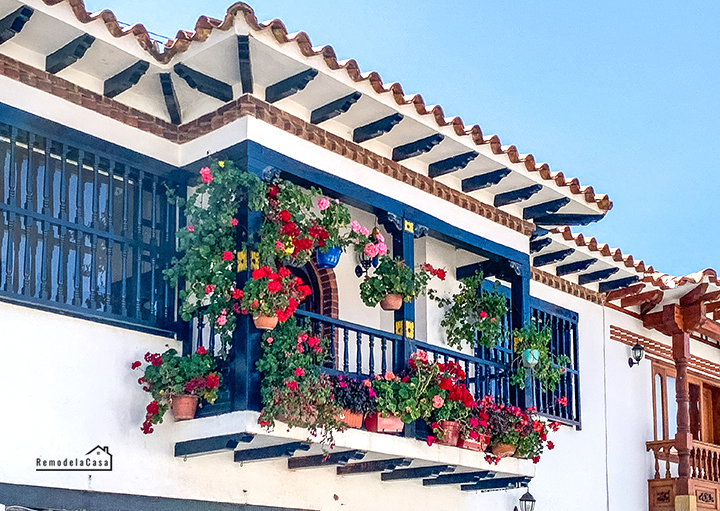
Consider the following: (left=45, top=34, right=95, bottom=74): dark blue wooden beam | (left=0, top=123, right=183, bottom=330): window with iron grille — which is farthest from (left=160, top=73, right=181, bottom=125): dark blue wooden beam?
(left=45, top=34, right=95, bottom=74): dark blue wooden beam

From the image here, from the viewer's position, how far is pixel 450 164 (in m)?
10.0

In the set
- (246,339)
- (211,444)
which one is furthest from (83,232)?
(211,444)

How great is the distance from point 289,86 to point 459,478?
419 centimetres

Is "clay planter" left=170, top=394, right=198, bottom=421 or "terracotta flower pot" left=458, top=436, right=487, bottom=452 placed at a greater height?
"clay planter" left=170, top=394, right=198, bottom=421

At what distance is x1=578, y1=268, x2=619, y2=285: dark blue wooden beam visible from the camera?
516 inches

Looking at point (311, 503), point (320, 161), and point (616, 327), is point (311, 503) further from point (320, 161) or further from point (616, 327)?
point (616, 327)

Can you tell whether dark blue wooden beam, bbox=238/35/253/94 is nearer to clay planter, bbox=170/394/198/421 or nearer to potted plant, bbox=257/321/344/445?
potted plant, bbox=257/321/344/445

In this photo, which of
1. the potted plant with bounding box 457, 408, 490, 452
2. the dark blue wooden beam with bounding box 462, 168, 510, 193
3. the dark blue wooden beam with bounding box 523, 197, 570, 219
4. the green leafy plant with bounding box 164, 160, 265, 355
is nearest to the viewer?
the green leafy plant with bounding box 164, 160, 265, 355

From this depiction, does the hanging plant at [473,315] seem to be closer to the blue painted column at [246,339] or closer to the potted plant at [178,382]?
the blue painted column at [246,339]

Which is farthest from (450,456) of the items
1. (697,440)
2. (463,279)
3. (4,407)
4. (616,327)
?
(697,440)

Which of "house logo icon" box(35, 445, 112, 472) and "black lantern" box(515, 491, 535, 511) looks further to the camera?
"black lantern" box(515, 491, 535, 511)

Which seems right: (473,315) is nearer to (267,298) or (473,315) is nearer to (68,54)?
(267,298)

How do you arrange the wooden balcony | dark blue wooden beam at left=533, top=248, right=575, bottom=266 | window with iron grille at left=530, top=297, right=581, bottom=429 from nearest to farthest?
window with iron grille at left=530, top=297, right=581, bottom=429 < dark blue wooden beam at left=533, top=248, right=575, bottom=266 < the wooden balcony

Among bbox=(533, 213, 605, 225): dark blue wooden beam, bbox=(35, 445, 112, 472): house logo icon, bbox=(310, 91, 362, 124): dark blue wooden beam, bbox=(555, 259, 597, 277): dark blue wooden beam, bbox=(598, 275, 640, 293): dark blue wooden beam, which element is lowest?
bbox=(35, 445, 112, 472): house logo icon
